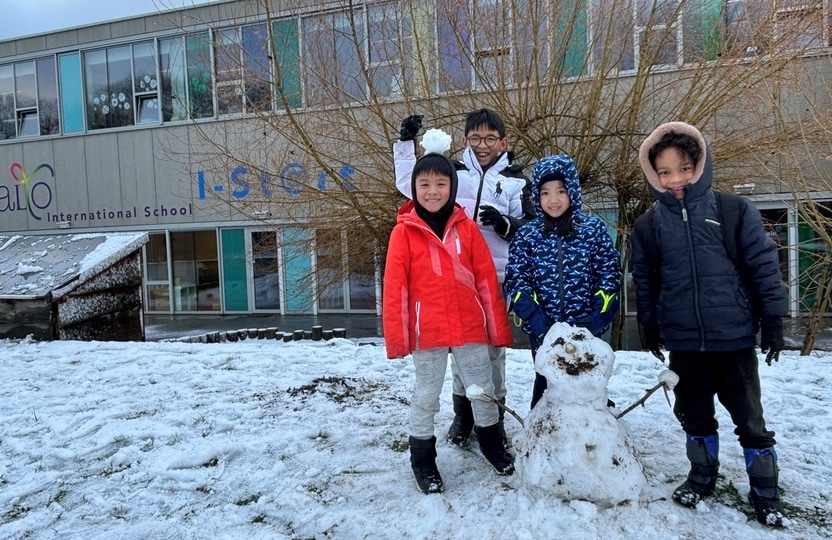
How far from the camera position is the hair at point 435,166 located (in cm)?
264

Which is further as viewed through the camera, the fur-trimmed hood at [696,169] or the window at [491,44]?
the window at [491,44]

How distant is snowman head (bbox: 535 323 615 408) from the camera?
2.30m

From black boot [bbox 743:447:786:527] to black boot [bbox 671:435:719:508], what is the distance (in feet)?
0.46

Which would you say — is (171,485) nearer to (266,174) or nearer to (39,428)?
(39,428)

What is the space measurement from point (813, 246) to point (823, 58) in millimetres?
2452

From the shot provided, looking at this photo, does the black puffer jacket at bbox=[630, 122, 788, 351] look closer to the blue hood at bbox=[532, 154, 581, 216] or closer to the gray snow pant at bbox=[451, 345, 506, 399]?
the blue hood at bbox=[532, 154, 581, 216]

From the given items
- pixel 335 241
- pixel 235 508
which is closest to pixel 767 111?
pixel 335 241

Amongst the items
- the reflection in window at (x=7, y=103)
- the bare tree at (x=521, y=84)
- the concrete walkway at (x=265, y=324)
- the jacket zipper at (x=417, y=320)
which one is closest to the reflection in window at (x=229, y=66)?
the bare tree at (x=521, y=84)

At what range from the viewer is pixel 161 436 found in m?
3.26

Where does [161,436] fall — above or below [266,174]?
below

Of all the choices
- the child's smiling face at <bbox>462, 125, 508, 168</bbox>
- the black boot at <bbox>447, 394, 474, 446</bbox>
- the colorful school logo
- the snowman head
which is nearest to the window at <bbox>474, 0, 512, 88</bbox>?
the child's smiling face at <bbox>462, 125, 508, 168</bbox>

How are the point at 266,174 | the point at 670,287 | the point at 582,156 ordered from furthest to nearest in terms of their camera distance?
the point at 266,174
the point at 582,156
the point at 670,287

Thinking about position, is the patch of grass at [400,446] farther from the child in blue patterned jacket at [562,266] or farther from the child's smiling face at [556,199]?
the child's smiling face at [556,199]

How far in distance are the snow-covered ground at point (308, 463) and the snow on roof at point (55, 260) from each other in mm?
1547
